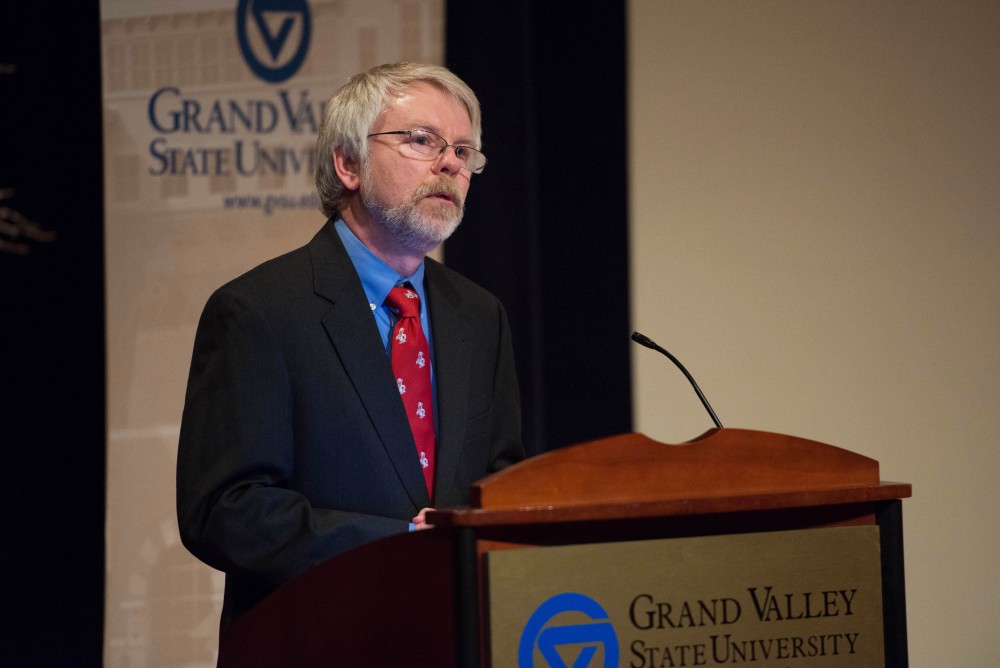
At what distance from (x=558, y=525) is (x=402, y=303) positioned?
0.94 m

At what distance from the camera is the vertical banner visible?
3.16 metres

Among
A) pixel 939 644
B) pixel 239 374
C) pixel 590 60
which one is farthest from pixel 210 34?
pixel 939 644

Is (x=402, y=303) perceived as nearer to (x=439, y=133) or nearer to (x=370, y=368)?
(x=370, y=368)

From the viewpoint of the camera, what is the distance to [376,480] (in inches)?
73.8

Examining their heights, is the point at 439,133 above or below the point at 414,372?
above

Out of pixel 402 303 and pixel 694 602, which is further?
pixel 402 303

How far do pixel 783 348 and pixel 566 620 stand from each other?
2.39m

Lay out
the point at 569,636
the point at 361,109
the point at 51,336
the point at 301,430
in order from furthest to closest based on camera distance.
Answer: the point at 51,336, the point at 361,109, the point at 301,430, the point at 569,636

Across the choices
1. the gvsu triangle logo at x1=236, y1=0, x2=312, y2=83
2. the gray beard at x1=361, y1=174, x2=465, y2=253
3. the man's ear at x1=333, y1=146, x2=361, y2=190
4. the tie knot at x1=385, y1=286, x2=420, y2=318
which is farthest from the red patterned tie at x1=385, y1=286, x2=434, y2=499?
the gvsu triangle logo at x1=236, y1=0, x2=312, y2=83

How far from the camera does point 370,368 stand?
192cm

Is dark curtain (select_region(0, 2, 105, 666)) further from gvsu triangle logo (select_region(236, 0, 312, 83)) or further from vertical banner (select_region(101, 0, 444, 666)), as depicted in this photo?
gvsu triangle logo (select_region(236, 0, 312, 83))

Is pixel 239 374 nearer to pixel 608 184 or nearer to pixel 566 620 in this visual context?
pixel 566 620

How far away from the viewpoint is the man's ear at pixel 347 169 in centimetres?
217

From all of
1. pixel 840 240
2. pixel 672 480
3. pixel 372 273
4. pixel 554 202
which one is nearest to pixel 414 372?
pixel 372 273
